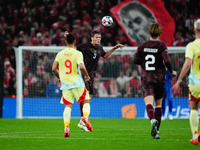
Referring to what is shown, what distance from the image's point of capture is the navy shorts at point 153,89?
7805mm

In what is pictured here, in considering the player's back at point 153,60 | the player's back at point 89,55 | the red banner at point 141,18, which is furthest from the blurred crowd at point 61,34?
the player's back at point 153,60

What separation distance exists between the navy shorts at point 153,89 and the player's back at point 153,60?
0.08 metres

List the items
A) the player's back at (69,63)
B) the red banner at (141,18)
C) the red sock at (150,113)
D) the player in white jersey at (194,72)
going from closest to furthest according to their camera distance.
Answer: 1. the player in white jersey at (194,72)
2. the red sock at (150,113)
3. the player's back at (69,63)
4. the red banner at (141,18)

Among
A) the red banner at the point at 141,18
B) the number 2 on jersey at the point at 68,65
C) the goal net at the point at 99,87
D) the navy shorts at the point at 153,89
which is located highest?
the red banner at the point at 141,18

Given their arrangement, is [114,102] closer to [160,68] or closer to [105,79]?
[105,79]

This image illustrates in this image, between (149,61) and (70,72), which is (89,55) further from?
(149,61)

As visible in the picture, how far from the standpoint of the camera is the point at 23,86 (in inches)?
681

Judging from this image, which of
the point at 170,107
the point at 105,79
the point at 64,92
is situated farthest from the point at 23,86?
the point at 64,92

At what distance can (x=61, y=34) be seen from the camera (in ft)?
69.4

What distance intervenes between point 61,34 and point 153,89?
1379 centimetres

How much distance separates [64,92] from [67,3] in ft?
49.3

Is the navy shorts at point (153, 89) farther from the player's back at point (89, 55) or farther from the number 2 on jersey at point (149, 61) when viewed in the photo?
the player's back at point (89, 55)

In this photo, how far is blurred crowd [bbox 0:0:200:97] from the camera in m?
17.5

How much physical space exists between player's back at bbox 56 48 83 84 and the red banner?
41.5ft
